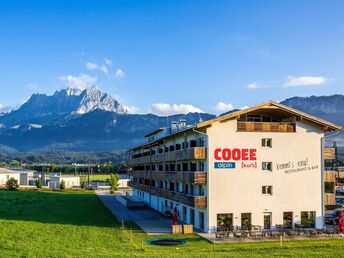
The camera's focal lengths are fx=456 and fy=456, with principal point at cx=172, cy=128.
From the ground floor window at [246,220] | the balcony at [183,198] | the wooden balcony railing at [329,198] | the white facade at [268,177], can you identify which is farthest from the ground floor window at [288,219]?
the balcony at [183,198]

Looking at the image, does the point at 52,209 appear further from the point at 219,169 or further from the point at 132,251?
the point at 132,251

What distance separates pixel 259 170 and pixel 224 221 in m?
5.43

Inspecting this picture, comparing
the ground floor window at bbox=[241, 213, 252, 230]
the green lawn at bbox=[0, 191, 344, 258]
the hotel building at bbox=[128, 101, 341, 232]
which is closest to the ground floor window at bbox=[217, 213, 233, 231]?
the hotel building at bbox=[128, 101, 341, 232]

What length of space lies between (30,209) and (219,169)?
93.6 ft

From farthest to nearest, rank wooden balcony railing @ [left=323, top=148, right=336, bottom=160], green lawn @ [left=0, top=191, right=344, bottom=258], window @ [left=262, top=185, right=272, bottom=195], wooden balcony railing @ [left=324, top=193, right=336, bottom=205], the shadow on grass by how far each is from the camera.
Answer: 1. the shadow on grass
2. wooden balcony railing @ [left=323, top=148, right=336, bottom=160]
3. wooden balcony railing @ [left=324, top=193, right=336, bottom=205]
4. window @ [left=262, top=185, right=272, bottom=195]
5. green lawn @ [left=0, top=191, right=344, bottom=258]

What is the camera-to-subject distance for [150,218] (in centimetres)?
4922

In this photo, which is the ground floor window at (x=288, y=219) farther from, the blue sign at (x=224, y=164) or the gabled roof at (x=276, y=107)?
the gabled roof at (x=276, y=107)

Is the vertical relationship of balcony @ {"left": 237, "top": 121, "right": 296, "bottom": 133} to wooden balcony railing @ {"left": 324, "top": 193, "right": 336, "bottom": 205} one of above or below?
above

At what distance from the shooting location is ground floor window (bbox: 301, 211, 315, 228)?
41.0m

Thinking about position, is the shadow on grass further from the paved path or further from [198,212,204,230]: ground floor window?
[198,212,204,230]: ground floor window

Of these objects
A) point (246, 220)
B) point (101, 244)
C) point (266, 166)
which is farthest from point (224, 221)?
point (101, 244)

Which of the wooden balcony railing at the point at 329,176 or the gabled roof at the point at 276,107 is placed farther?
the wooden balcony railing at the point at 329,176

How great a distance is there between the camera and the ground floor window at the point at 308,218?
41.0m

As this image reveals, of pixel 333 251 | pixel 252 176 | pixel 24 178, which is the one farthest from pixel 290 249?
pixel 24 178
